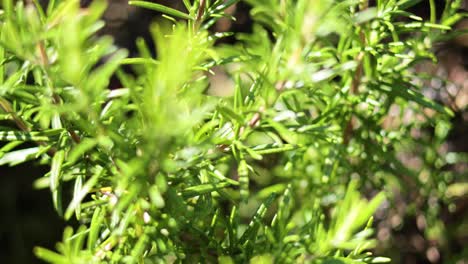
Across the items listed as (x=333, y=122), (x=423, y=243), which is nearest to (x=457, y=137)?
(x=423, y=243)

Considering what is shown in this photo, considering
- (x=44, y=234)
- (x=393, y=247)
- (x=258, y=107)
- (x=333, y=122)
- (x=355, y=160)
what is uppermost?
(x=258, y=107)

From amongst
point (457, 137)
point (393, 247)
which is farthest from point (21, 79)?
point (457, 137)

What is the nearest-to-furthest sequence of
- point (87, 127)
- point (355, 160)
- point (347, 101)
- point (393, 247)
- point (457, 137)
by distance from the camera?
point (87, 127) < point (347, 101) < point (355, 160) < point (393, 247) < point (457, 137)

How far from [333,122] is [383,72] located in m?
0.07

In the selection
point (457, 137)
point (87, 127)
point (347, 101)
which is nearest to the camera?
point (87, 127)

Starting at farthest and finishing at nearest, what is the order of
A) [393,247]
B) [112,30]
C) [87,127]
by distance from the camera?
[112,30] → [393,247] → [87,127]

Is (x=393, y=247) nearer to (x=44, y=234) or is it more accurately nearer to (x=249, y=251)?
(x=249, y=251)

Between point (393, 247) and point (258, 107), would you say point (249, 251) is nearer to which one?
point (258, 107)

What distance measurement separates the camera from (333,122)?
2.01 ft

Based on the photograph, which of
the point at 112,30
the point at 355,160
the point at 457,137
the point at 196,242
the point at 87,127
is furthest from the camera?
Answer: the point at 112,30

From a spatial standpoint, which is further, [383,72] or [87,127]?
[383,72]

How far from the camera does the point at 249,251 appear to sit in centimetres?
45

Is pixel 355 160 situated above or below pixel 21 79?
below

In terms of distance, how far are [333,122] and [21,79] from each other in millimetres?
300
